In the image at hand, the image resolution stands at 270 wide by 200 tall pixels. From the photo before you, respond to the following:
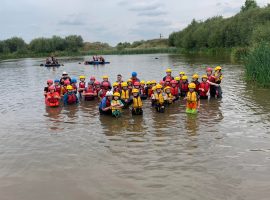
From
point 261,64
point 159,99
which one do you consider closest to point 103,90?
point 159,99

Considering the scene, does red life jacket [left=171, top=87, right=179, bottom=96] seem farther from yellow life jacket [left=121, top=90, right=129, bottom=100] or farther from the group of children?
yellow life jacket [left=121, top=90, right=129, bottom=100]

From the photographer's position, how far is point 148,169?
7457mm

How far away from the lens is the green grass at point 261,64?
17139mm

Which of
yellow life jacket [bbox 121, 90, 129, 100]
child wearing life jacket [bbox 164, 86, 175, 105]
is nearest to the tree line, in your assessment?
child wearing life jacket [bbox 164, 86, 175, 105]

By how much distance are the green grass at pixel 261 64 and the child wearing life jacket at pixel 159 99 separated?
7013 mm

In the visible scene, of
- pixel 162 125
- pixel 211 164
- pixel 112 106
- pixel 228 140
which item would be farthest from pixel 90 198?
pixel 112 106

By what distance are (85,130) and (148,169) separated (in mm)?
4078

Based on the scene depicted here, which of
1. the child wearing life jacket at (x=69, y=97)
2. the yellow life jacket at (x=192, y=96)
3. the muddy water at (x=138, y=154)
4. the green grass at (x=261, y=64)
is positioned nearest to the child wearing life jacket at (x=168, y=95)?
the muddy water at (x=138, y=154)

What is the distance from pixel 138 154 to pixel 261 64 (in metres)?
11.6

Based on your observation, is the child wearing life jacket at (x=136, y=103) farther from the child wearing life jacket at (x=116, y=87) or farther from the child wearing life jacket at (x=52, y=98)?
the child wearing life jacket at (x=52, y=98)

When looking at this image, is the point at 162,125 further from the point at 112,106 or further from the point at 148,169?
the point at 148,169

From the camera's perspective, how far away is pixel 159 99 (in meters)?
12.9

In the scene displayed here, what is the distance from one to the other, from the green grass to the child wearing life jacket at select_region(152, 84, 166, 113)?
701cm

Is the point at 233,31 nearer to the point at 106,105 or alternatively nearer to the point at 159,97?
the point at 159,97
